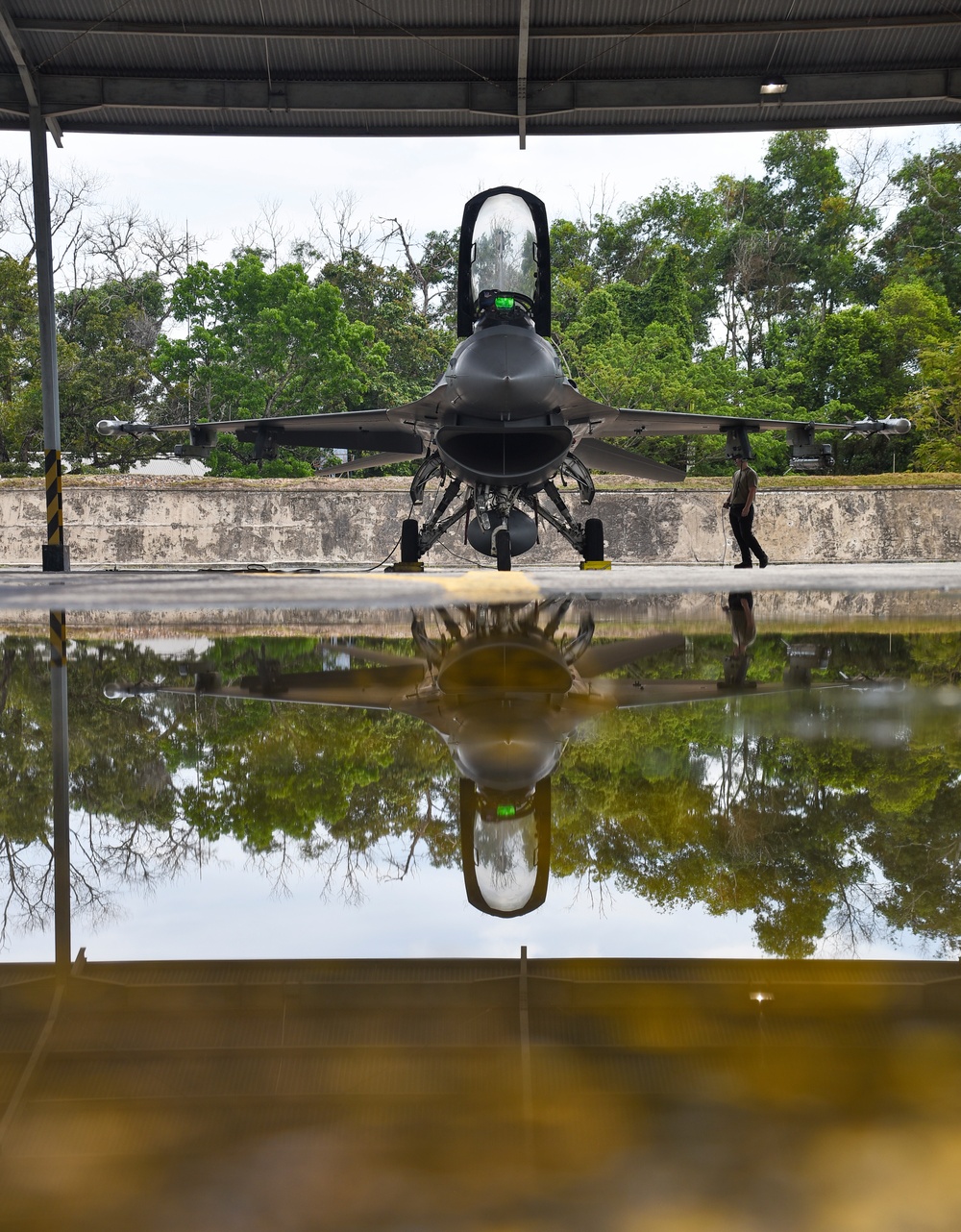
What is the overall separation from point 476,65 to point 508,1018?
13845 millimetres

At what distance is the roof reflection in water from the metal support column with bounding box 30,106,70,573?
482 inches

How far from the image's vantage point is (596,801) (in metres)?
1.38

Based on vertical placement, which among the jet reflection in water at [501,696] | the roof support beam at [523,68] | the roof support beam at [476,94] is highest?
the roof support beam at [476,94]

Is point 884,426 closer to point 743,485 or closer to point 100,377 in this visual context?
point 743,485

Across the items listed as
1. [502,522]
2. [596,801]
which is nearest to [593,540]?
[502,522]

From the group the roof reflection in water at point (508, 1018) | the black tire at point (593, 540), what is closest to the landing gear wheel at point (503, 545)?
the black tire at point (593, 540)

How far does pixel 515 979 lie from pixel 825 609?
5482mm

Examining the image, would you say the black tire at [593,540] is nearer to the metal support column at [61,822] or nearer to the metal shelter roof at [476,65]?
the metal shelter roof at [476,65]

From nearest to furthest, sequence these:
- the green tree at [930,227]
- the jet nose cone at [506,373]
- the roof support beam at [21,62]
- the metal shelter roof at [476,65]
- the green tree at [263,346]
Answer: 1. the jet nose cone at [506,373]
2. the roof support beam at [21,62]
3. the metal shelter roof at [476,65]
4. the green tree at [263,346]
5. the green tree at [930,227]

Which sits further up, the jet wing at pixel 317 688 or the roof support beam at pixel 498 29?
the roof support beam at pixel 498 29

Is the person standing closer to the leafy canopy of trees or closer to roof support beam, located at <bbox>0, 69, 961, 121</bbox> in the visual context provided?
roof support beam, located at <bbox>0, 69, 961, 121</bbox>

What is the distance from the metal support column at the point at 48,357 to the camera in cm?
1262

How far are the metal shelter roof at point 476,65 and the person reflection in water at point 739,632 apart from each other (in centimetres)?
804

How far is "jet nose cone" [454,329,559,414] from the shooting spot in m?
7.82
